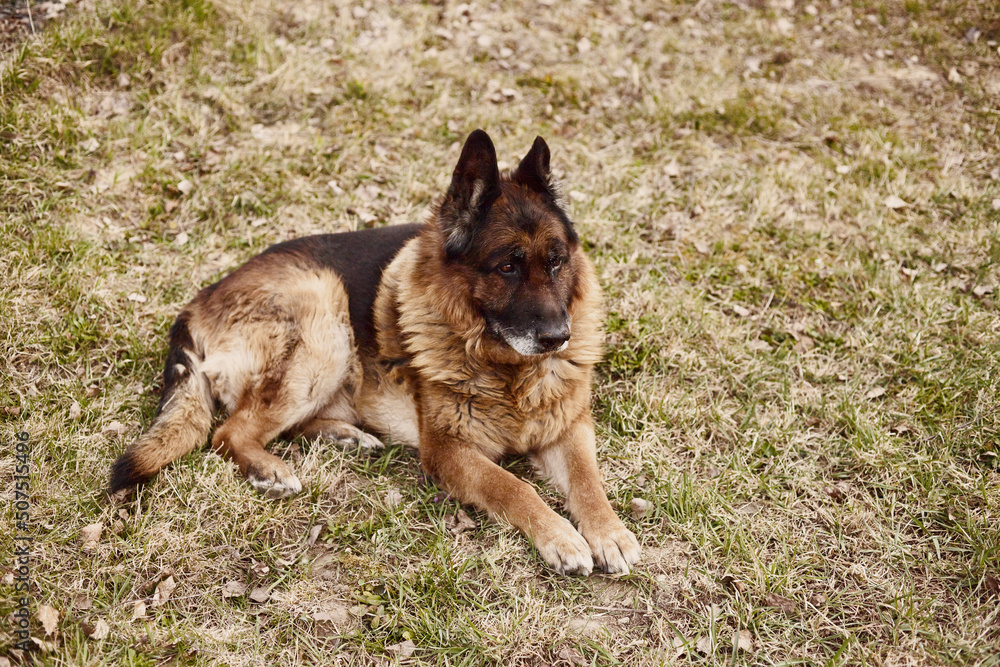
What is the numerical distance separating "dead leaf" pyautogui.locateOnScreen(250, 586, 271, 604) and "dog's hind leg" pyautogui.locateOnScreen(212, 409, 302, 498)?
22.3 inches

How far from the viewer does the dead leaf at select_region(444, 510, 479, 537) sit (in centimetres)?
365

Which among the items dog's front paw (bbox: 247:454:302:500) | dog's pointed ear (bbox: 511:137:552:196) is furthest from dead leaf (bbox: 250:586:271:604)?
dog's pointed ear (bbox: 511:137:552:196)

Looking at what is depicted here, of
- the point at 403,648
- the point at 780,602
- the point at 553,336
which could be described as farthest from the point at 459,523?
the point at 780,602

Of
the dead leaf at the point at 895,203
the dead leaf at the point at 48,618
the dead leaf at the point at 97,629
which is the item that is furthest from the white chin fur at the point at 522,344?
the dead leaf at the point at 895,203

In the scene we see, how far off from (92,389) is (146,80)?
347cm

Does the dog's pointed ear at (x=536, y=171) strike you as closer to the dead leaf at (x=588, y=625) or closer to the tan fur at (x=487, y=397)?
the tan fur at (x=487, y=397)

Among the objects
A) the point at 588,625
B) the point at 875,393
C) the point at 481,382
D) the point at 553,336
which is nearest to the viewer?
the point at 588,625

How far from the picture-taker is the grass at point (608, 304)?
3.17 meters

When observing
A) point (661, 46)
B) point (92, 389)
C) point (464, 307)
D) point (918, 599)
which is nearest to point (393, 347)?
point (464, 307)

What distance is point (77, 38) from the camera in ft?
19.7

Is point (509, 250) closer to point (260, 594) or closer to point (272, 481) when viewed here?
point (272, 481)

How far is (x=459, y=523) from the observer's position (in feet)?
12.1

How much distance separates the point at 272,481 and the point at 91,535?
0.90 meters

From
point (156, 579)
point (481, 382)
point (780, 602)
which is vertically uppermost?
point (481, 382)
